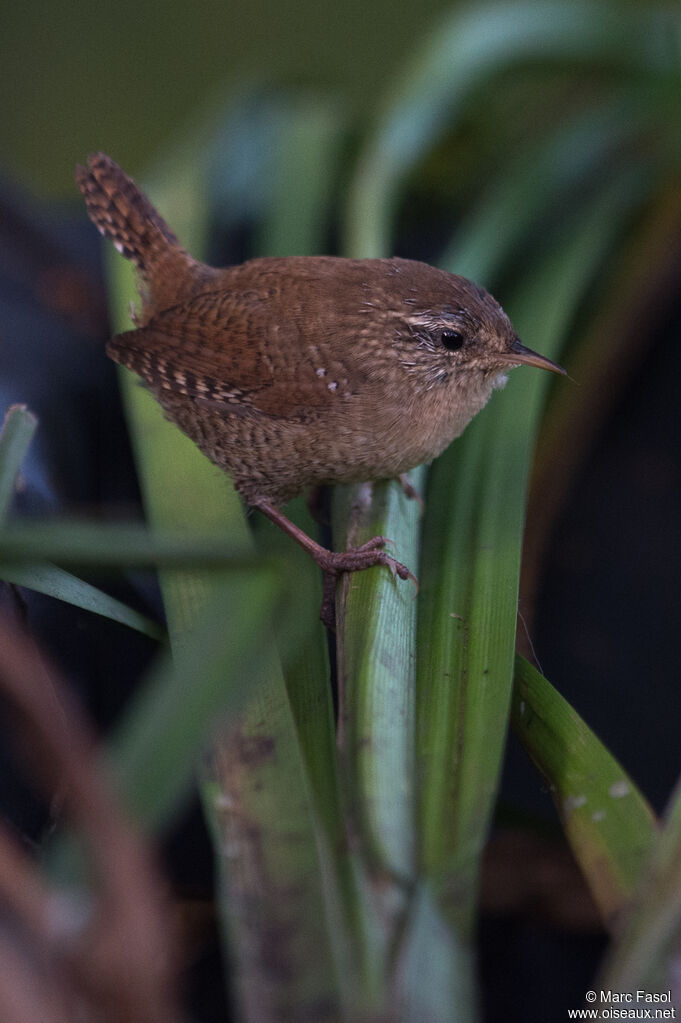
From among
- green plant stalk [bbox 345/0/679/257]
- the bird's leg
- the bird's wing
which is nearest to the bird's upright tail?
the bird's wing

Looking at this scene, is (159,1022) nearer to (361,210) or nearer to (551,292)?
(551,292)

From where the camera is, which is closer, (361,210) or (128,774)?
(128,774)

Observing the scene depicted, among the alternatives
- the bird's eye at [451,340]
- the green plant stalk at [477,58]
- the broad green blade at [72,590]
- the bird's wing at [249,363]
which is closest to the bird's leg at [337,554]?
the bird's wing at [249,363]

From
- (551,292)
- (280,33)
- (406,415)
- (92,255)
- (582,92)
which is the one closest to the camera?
(406,415)

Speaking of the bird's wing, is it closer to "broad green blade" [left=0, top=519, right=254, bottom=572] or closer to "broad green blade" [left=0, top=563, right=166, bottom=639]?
"broad green blade" [left=0, top=563, right=166, bottom=639]

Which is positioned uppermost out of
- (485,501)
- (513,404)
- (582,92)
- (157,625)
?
(582,92)

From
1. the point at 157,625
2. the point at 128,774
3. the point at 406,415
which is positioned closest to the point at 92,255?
the point at 406,415
